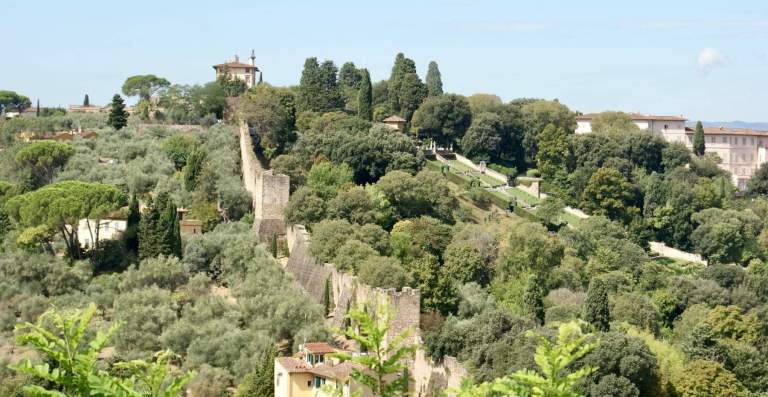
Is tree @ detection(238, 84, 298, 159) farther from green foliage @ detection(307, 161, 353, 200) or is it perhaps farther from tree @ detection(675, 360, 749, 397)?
tree @ detection(675, 360, 749, 397)

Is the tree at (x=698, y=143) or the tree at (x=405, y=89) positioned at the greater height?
the tree at (x=405, y=89)

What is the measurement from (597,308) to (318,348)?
1161 cm

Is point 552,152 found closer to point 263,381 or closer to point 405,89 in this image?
point 405,89

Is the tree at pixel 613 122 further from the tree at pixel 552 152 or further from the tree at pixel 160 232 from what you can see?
the tree at pixel 160 232

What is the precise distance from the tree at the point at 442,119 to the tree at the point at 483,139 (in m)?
0.77

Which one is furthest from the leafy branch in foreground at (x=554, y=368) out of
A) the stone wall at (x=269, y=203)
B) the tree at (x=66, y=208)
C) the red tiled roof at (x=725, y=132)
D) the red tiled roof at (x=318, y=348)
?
the red tiled roof at (x=725, y=132)

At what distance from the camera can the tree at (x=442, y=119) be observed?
65.6m

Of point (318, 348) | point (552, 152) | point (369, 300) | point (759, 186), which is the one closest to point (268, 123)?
point (552, 152)

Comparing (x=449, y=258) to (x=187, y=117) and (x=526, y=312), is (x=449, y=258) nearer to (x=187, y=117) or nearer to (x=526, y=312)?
(x=526, y=312)

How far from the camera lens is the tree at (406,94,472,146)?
65.6 meters

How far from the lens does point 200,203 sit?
153 ft

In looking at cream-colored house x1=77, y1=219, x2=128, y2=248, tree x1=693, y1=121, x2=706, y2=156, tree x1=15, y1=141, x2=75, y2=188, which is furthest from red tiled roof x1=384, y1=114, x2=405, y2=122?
cream-colored house x1=77, y1=219, x2=128, y2=248

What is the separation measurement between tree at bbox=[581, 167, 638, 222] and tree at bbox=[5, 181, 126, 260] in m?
26.3

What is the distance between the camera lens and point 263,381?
98.0 feet
